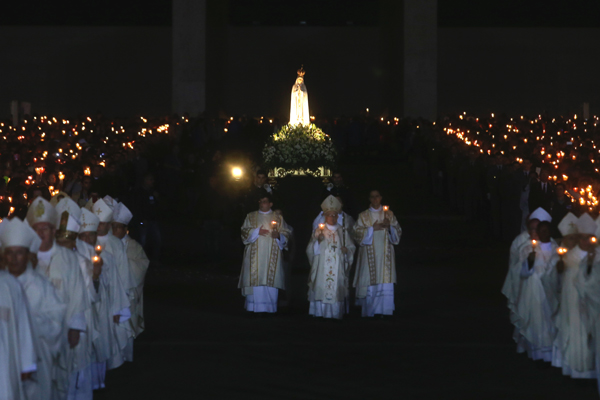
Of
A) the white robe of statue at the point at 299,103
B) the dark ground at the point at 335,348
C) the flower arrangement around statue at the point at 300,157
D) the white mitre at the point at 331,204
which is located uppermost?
the white robe of statue at the point at 299,103

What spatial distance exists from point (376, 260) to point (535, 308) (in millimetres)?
3007

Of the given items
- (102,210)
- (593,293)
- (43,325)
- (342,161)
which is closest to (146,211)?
(102,210)

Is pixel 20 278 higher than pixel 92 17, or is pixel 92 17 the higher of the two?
pixel 92 17

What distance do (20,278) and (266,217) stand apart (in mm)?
6462

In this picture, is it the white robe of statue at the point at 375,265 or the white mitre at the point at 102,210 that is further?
the white robe of statue at the point at 375,265

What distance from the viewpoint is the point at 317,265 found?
12242 mm

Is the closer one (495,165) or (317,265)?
(317,265)

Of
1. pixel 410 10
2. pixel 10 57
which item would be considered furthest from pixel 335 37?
pixel 10 57

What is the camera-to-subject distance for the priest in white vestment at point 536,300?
9664 mm

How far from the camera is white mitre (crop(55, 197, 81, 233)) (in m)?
7.72

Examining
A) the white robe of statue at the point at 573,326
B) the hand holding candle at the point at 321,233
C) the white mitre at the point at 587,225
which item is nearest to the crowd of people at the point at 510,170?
the hand holding candle at the point at 321,233

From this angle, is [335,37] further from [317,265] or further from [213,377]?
[213,377]

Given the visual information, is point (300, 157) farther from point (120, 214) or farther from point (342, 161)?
point (120, 214)

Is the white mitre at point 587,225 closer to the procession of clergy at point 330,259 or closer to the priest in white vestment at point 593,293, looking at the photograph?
the priest in white vestment at point 593,293
